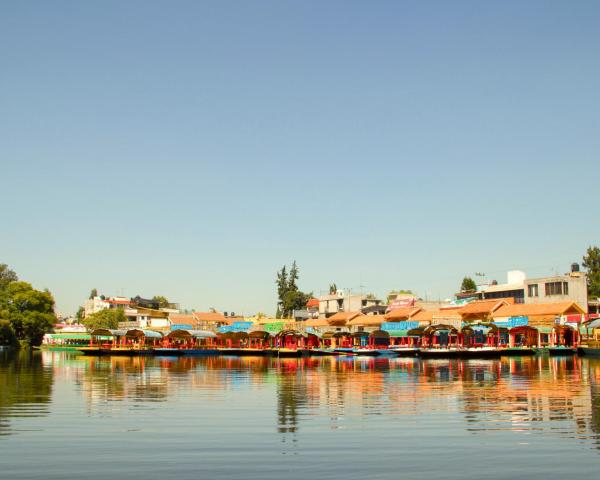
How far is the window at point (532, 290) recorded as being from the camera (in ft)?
310

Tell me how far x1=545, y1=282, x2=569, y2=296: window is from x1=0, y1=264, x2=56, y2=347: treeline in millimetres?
76140

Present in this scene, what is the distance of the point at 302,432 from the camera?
19.4 m

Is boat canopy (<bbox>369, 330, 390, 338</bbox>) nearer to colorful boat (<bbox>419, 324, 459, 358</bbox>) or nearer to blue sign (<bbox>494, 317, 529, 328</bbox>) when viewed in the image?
colorful boat (<bbox>419, 324, 459, 358</bbox>)

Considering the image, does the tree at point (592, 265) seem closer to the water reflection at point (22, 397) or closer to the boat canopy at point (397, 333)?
the boat canopy at point (397, 333)

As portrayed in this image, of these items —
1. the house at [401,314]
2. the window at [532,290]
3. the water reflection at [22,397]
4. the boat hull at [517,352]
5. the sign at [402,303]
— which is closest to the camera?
the water reflection at [22,397]

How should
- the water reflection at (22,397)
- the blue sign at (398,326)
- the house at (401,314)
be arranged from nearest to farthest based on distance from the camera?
the water reflection at (22,397)
the blue sign at (398,326)
the house at (401,314)

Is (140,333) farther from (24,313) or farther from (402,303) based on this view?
(402,303)

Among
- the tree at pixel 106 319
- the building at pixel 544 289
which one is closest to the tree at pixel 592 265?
the building at pixel 544 289

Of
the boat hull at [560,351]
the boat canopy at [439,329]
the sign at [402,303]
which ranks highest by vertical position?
the sign at [402,303]

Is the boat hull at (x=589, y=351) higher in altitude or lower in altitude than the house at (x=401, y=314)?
lower

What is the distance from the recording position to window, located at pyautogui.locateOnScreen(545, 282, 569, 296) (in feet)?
299

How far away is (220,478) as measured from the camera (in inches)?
541

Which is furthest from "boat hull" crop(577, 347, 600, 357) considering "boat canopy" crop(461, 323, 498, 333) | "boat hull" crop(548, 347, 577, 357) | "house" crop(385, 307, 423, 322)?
"house" crop(385, 307, 423, 322)

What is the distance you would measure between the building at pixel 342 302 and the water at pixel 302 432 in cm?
9231
